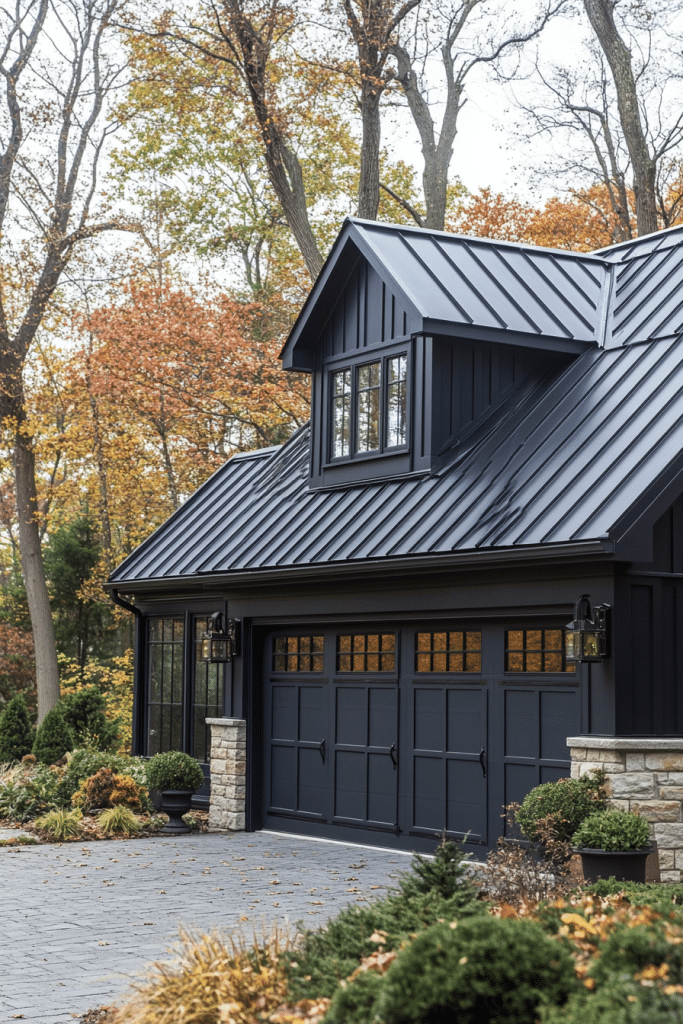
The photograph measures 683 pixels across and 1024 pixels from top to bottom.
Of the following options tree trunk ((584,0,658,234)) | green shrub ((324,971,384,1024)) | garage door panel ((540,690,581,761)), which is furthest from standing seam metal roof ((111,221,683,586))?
tree trunk ((584,0,658,234))

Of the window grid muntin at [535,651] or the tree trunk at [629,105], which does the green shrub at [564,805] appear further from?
the tree trunk at [629,105]

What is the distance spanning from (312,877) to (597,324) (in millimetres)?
7190

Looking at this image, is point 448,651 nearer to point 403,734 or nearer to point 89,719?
point 403,734

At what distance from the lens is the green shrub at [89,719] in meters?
21.3

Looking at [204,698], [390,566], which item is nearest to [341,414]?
[390,566]

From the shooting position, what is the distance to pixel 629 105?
22453mm

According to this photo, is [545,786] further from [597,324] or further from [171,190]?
[171,190]

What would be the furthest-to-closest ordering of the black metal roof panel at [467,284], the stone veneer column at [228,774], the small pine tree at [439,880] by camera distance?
the stone veneer column at [228,774], the black metal roof panel at [467,284], the small pine tree at [439,880]

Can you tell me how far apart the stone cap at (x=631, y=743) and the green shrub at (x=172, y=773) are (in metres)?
6.07

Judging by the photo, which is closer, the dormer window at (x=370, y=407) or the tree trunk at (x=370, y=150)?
the dormer window at (x=370, y=407)

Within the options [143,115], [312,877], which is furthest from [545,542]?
[143,115]

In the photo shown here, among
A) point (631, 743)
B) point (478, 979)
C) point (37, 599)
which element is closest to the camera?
point (478, 979)

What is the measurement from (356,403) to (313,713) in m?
3.88

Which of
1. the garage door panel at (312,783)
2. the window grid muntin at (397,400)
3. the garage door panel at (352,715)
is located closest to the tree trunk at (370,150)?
the window grid muntin at (397,400)
